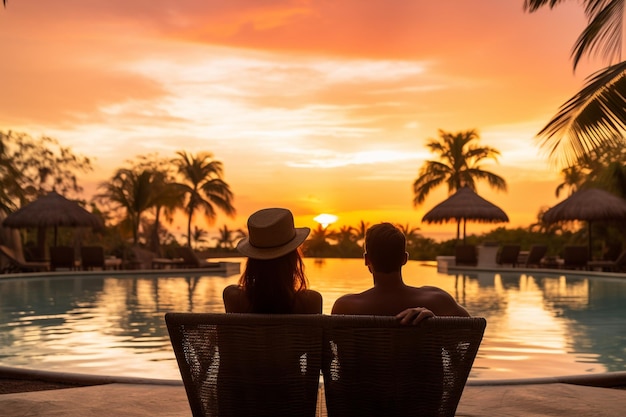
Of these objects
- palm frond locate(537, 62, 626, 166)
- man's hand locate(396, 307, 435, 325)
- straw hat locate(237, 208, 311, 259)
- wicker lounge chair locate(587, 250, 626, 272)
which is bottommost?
wicker lounge chair locate(587, 250, 626, 272)

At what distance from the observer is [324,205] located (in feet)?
91.7

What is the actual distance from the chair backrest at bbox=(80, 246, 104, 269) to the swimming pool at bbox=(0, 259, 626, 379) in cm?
129

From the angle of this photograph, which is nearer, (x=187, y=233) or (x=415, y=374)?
(x=415, y=374)

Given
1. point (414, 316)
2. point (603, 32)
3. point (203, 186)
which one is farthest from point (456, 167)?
point (414, 316)

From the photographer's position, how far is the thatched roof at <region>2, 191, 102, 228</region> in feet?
68.2

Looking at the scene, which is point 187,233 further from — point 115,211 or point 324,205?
point 324,205

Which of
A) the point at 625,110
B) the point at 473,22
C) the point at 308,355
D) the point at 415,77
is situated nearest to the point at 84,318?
the point at 625,110

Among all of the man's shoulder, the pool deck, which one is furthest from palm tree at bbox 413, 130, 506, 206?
the man's shoulder

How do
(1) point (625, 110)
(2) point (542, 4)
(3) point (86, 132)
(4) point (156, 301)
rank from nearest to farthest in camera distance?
(1) point (625, 110)
(2) point (542, 4)
(4) point (156, 301)
(3) point (86, 132)

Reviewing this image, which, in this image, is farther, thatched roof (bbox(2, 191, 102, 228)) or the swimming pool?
thatched roof (bbox(2, 191, 102, 228))

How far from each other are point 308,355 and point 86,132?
→ 2337 cm

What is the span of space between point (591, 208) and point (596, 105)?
14.2 m

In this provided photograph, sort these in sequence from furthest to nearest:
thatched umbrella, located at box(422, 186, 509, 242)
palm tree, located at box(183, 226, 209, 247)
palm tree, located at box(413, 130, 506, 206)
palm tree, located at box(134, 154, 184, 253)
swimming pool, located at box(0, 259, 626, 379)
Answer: palm tree, located at box(183, 226, 209, 247), palm tree, located at box(413, 130, 506, 206), palm tree, located at box(134, 154, 184, 253), thatched umbrella, located at box(422, 186, 509, 242), swimming pool, located at box(0, 259, 626, 379)

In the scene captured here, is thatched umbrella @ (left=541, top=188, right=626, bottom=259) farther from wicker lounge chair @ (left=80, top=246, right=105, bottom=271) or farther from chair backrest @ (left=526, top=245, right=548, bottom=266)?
wicker lounge chair @ (left=80, top=246, right=105, bottom=271)
